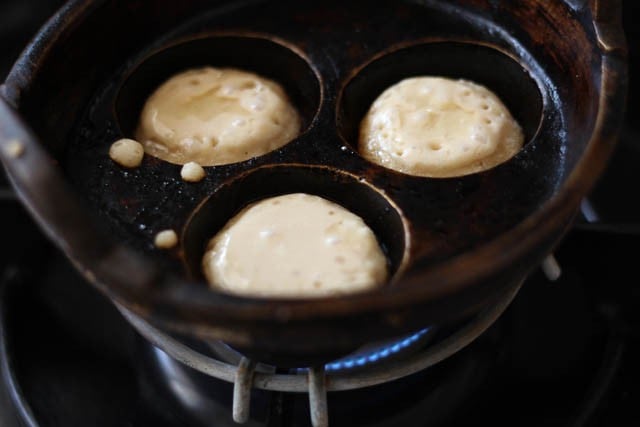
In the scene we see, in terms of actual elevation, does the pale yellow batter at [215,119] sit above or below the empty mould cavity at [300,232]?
above

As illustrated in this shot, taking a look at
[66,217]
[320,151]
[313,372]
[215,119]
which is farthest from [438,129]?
[66,217]

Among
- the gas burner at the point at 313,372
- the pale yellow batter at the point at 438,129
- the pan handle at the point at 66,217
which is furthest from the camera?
the pale yellow batter at the point at 438,129

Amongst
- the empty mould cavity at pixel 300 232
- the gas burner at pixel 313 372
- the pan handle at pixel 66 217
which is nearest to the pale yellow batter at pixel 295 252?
the empty mould cavity at pixel 300 232

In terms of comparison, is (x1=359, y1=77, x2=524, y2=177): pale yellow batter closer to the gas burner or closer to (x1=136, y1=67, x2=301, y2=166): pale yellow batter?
(x1=136, y1=67, x2=301, y2=166): pale yellow batter

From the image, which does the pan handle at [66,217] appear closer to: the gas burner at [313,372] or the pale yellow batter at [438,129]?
the gas burner at [313,372]

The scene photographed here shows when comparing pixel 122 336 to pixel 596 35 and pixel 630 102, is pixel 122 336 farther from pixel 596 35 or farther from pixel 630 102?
pixel 630 102

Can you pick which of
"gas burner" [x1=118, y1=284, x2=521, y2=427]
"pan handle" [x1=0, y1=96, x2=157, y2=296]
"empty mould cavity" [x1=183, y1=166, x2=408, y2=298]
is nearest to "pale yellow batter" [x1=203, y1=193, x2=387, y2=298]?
"empty mould cavity" [x1=183, y1=166, x2=408, y2=298]

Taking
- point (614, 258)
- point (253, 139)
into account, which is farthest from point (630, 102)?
point (253, 139)
